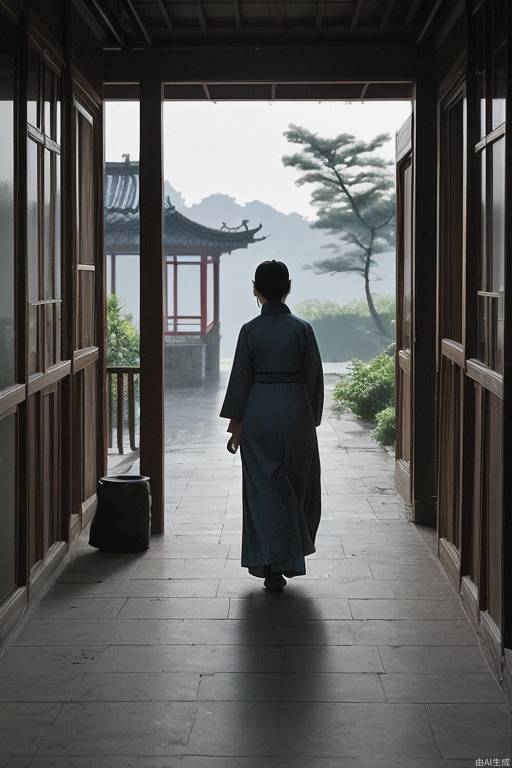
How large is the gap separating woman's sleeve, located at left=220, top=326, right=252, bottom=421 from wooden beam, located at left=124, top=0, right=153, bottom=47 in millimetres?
1740

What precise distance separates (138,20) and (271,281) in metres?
1.65

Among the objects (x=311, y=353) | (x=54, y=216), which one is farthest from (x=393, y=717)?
(x=54, y=216)

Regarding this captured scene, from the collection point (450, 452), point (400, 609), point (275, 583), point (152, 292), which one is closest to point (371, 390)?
point (152, 292)

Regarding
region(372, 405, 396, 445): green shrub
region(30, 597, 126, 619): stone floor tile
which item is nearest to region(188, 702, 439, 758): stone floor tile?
region(30, 597, 126, 619): stone floor tile

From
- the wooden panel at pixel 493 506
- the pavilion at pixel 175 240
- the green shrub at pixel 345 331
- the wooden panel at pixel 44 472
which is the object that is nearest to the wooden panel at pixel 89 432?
the wooden panel at pixel 44 472

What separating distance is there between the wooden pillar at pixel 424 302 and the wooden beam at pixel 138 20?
1.50 m

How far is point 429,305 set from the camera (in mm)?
6230

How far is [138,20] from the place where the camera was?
5508mm

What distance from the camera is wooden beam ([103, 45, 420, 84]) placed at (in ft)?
20.1

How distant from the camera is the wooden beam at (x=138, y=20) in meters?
5.27

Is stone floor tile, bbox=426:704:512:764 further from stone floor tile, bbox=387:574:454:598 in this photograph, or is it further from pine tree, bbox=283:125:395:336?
pine tree, bbox=283:125:395:336

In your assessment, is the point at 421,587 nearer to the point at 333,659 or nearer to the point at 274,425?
the point at 274,425

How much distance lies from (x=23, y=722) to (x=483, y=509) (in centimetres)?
182

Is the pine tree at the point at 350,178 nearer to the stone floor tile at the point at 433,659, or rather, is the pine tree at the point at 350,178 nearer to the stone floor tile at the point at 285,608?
the stone floor tile at the point at 285,608
